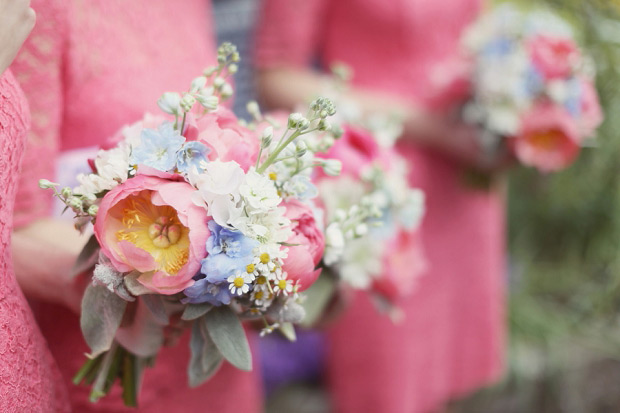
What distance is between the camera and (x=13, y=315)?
21.4 inches

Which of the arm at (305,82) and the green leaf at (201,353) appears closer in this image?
the green leaf at (201,353)

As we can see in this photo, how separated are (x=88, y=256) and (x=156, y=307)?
0.28 feet

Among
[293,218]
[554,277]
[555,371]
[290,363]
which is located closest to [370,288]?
[293,218]

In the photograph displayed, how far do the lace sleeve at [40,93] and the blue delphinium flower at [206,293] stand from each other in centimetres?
24

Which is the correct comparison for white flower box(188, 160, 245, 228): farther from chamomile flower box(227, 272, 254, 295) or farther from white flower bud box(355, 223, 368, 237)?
white flower bud box(355, 223, 368, 237)

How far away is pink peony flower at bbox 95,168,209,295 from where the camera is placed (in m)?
0.50

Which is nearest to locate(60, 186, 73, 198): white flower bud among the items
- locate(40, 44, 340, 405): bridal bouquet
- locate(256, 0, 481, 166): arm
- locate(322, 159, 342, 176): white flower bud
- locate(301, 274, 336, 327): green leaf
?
locate(40, 44, 340, 405): bridal bouquet

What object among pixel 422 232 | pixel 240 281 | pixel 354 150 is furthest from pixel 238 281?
pixel 422 232

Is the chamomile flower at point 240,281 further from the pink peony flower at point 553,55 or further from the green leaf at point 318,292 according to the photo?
the pink peony flower at point 553,55

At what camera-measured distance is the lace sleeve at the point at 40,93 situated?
2.07 feet

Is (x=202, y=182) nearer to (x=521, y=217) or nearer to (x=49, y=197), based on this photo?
(x=49, y=197)

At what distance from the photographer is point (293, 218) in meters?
0.56

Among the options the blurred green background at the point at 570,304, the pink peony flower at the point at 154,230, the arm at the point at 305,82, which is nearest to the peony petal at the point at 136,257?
the pink peony flower at the point at 154,230

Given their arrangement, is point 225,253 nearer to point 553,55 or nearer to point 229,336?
point 229,336
